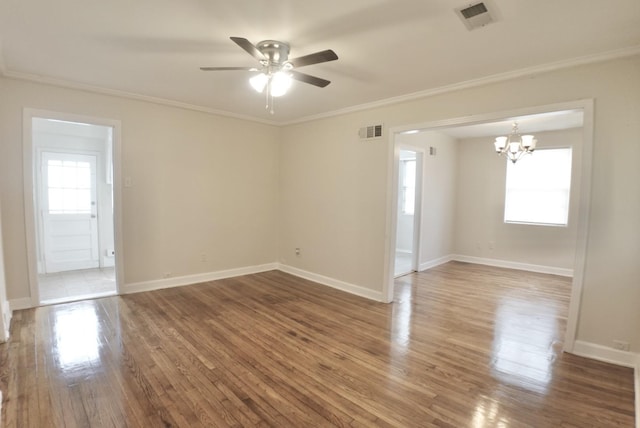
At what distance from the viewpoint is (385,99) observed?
401 centimetres

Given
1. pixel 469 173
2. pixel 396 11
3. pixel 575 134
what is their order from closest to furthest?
1. pixel 396 11
2. pixel 575 134
3. pixel 469 173

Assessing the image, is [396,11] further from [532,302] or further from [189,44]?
[532,302]

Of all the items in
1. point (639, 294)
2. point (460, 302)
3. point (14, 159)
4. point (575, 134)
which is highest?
point (575, 134)

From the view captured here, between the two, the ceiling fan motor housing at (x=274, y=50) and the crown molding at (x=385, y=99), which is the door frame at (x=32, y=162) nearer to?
the crown molding at (x=385, y=99)

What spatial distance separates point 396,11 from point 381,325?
115 inches

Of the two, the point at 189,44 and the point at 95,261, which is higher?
the point at 189,44

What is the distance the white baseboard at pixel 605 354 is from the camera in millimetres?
2652

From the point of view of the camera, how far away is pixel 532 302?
4.31 meters

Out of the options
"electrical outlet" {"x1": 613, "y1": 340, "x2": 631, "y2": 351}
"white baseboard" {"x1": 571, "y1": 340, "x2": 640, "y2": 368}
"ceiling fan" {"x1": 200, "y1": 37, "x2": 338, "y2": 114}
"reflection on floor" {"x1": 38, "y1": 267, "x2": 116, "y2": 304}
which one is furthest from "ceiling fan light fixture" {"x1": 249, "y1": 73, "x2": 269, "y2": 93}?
"electrical outlet" {"x1": 613, "y1": 340, "x2": 631, "y2": 351}

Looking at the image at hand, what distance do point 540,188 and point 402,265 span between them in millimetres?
3043

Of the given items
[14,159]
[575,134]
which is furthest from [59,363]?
[575,134]

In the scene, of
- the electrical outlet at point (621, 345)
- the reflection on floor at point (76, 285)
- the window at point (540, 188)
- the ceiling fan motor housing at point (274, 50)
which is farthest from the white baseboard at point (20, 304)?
the window at point (540, 188)

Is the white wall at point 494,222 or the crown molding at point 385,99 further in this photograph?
the white wall at point 494,222

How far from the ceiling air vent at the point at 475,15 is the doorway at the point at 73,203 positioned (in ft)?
17.4
